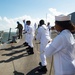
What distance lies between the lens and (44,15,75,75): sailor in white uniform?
406 cm

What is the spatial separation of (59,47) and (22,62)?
790 cm

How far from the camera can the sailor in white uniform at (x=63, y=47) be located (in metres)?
4.06

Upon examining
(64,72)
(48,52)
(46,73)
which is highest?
(48,52)

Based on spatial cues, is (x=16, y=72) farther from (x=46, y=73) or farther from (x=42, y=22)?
(x=42, y=22)

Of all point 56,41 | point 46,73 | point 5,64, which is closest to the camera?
point 56,41

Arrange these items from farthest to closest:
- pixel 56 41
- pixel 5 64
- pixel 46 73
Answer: pixel 5 64 < pixel 46 73 < pixel 56 41

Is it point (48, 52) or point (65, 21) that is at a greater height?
point (65, 21)

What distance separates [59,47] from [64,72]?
461mm

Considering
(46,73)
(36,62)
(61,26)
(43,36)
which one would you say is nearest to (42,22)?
(43,36)

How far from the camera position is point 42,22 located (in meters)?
9.54

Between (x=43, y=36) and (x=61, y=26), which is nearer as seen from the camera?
(x=61, y=26)

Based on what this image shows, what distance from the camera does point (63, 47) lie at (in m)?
4.08

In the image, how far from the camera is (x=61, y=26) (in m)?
4.16

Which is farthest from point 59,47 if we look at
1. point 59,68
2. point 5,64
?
point 5,64
